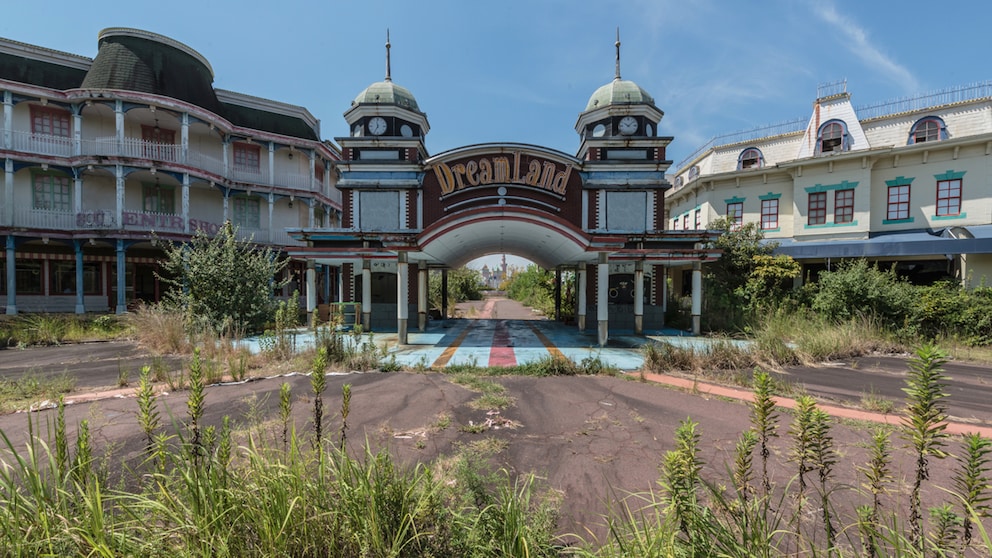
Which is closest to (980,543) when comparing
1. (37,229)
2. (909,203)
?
(909,203)

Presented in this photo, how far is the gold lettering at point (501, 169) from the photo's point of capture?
1691 centimetres

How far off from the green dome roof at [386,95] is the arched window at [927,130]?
26.5 meters

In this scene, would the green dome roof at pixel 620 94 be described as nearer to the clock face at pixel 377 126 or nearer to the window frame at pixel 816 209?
the window frame at pixel 816 209

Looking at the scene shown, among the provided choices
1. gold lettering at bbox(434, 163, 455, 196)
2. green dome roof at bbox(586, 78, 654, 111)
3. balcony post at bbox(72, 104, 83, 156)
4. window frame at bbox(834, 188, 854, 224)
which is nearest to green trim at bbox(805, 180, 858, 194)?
window frame at bbox(834, 188, 854, 224)

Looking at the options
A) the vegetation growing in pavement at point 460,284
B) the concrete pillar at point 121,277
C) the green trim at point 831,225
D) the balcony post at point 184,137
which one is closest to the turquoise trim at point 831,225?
the green trim at point 831,225

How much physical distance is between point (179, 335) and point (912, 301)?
73.9 ft

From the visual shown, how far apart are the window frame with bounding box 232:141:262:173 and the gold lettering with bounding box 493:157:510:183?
52.0 ft

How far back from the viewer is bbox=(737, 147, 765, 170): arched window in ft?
73.2

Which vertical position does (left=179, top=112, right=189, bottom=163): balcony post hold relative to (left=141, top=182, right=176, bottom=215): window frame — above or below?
above

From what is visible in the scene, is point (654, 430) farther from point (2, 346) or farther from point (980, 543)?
point (2, 346)

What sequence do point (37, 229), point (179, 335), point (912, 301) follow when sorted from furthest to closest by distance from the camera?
point (37, 229) → point (912, 301) → point (179, 335)

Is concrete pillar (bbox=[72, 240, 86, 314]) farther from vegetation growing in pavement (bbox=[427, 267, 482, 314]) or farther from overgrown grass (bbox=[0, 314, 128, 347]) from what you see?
vegetation growing in pavement (bbox=[427, 267, 482, 314])

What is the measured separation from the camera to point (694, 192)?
981 inches

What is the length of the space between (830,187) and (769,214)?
2.91m
